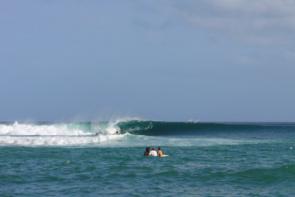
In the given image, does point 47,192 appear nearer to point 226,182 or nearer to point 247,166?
point 226,182

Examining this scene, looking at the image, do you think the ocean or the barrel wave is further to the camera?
the barrel wave

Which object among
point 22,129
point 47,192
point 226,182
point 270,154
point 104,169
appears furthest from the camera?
point 22,129

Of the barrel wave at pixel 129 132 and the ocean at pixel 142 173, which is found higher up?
the barrel wave at pixel 129 132

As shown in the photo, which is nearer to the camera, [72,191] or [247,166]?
[72,191]

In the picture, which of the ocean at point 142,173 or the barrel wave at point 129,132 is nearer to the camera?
the ocean at point 142,173

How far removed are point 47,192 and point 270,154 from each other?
17586mm

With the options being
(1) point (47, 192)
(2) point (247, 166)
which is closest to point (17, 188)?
(1) point (47, 192)

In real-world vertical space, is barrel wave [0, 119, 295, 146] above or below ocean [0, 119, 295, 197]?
above

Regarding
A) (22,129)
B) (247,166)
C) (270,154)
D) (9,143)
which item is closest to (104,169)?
(247,166)

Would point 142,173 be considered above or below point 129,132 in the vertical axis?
below

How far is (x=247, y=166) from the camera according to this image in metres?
25.8

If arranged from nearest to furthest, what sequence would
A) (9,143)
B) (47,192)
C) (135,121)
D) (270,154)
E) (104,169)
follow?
(47,192)
(104,169)
(270,154)
(9,143)
(135,121)

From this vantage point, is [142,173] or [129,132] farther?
[129,132]

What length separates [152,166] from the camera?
25.8 metres
